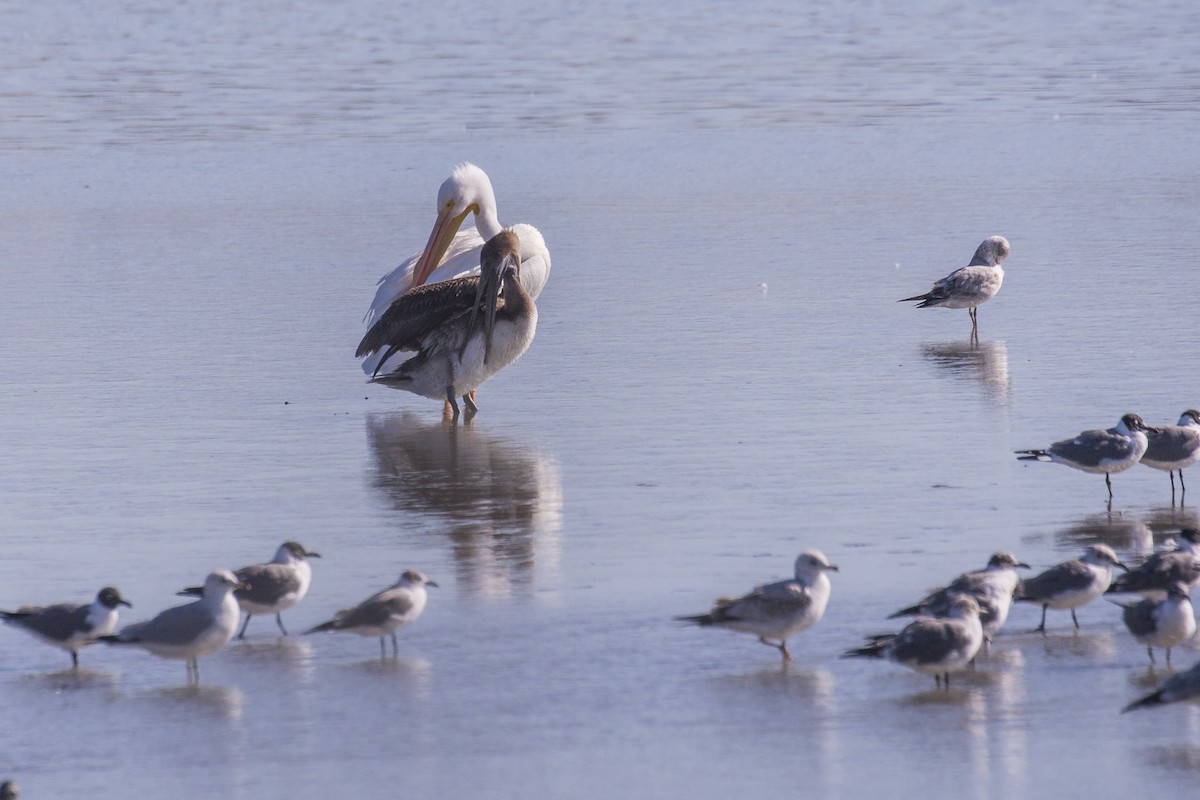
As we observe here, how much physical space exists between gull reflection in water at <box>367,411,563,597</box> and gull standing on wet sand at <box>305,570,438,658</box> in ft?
2.26

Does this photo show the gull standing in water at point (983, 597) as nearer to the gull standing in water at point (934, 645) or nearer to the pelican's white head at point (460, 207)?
the gull standing in water at point (934, 645)

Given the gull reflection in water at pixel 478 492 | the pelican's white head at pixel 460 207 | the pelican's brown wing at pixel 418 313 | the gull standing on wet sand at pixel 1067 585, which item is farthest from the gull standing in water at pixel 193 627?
the pelican's white head at pixel 460 207

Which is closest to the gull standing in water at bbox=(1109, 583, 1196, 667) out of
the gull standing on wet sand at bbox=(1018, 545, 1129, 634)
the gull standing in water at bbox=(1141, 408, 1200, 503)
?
the gull standing on wet sand at bbox=(1018, 545, 1129, 634)

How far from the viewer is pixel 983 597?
7.00 metres

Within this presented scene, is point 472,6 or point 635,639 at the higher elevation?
point 472,6

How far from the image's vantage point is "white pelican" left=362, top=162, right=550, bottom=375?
12750mm

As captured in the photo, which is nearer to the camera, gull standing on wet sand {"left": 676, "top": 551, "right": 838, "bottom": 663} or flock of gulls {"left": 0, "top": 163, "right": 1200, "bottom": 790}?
flock of gulls {"left": 0, "top": 163, "right": 1200, "bottom": 790}

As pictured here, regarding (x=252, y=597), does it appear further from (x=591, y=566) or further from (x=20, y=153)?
(x=20, y=153)

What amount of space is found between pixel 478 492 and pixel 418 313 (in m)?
2.75

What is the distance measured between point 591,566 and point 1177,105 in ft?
64.3

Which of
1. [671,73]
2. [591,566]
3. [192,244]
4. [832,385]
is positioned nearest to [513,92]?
[671,73]

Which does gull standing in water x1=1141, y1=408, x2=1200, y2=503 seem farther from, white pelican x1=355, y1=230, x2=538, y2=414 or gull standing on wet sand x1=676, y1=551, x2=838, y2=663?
white pelican x1=355, y1=230, x2=538, y2=414

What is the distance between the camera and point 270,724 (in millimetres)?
6457

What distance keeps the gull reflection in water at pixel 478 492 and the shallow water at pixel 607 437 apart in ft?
0.11
